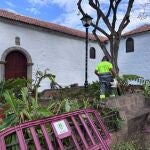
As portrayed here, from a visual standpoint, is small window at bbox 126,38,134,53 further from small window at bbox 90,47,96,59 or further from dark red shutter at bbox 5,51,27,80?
dark red shutter at bbox 5,51,27,80

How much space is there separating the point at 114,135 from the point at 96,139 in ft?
6.43

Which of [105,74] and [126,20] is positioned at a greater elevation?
[126,20]

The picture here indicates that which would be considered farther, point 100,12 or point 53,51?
point 53,51

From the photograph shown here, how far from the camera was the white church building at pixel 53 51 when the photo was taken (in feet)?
67.1

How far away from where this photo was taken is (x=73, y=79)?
82.1 ft

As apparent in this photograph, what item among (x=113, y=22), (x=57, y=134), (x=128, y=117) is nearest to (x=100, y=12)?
(x=113, y=22)

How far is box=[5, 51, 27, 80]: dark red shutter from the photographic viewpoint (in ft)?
68.2

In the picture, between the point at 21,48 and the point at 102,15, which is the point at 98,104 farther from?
the point at 21,48

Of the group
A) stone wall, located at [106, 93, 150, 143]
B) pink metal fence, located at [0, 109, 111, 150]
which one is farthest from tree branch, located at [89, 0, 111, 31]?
pink metal fence, located at [0, 109, 111, 150]

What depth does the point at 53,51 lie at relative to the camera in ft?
76.2

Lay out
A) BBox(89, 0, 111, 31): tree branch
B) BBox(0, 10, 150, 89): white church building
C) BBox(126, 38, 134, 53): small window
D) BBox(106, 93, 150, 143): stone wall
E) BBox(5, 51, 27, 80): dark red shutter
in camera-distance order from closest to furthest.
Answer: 1. BBox(106, 93, 150, 143): stone wall
2. BBox(89, 0, 111, 31): tree branch
3. BBox(0, 10, 150, 89): white church building
4. BBox(5, 51, 27, 80): dark red shutter
5. BBox(126, 38, 134, 53): small window

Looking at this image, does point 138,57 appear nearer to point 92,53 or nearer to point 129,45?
point 129,45

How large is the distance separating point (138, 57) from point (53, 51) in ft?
21.9

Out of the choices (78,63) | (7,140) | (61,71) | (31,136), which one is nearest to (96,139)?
(31,136)
